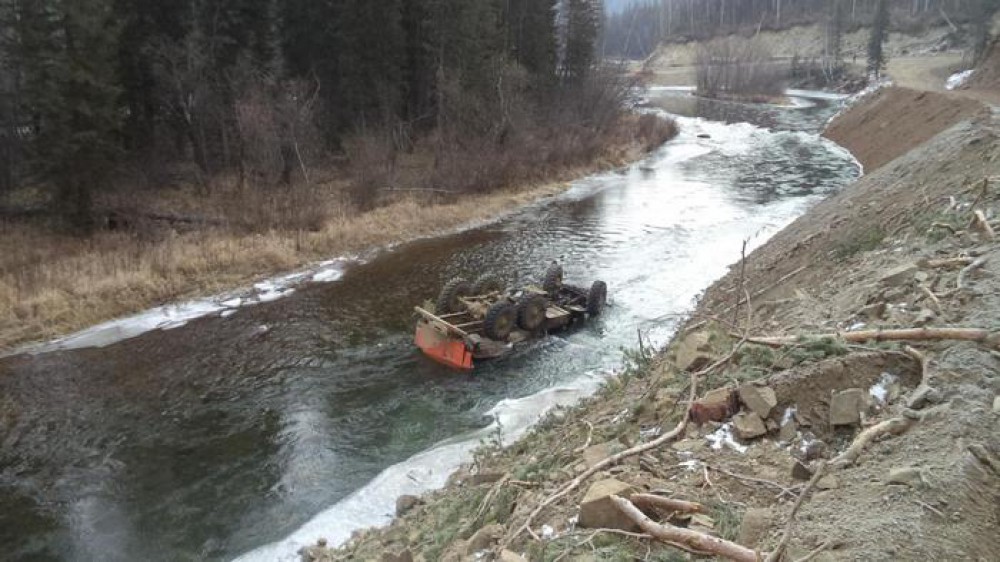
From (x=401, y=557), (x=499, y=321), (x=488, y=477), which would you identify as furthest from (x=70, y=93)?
(x=401, y=557)

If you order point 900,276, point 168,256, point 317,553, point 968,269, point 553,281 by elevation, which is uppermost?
point 968,269

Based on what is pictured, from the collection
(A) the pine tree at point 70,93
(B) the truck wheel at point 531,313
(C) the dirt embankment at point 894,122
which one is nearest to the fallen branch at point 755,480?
(B) the truck wheel at point 531,313

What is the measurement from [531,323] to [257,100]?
16960mm

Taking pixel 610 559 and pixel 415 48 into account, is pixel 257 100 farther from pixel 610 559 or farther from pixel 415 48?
pixel 610 559

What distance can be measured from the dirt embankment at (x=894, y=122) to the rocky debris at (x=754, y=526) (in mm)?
23711

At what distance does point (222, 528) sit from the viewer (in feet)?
29.3

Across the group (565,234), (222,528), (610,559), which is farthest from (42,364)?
(565,234)

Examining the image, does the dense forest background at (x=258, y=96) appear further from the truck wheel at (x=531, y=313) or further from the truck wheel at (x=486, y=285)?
the truck wheel at (x=531, y=313)

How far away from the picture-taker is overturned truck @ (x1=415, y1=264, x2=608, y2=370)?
1316 centimetres

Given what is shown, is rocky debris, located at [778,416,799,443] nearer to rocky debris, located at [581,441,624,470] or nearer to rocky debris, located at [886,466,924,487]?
rocky debris, located at [886,466,924,487]

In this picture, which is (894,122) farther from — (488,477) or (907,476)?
(907,476)

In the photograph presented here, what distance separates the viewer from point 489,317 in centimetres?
1343

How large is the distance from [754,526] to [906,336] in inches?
100

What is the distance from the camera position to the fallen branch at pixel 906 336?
5.23 meters
